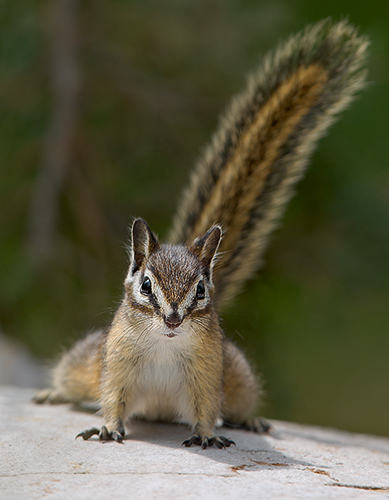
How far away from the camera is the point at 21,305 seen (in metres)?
3.19

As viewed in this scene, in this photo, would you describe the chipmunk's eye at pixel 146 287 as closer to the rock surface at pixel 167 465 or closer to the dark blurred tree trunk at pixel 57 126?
the rock surface at pixel 167 465

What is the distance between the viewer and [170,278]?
1.70 m

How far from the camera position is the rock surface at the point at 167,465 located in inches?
50.6

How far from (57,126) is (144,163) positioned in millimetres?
548

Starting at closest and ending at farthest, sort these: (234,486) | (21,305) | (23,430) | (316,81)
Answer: (234,486) < (23,430) < (316,81) < (21,305)

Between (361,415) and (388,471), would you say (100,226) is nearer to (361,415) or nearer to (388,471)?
(388,471)

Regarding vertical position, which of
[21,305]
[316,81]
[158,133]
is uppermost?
[158,133]

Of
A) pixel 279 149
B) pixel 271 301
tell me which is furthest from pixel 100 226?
pixel 279 149

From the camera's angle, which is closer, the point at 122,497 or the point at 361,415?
the point at 122,497

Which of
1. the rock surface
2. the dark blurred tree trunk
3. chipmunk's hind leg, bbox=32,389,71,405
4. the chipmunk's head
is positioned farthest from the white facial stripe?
the dark blurred tree trunk

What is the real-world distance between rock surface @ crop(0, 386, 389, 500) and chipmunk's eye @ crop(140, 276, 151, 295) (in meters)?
0.46

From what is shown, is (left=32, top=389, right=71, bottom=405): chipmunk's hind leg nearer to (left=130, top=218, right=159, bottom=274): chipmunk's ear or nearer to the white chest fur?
the white chest fur

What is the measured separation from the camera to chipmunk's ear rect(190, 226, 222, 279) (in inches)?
73.5

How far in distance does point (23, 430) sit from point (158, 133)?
2.08 meters
